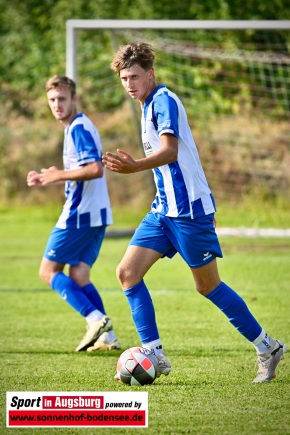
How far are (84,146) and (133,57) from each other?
1.47m

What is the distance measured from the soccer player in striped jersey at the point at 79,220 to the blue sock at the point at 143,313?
118cm

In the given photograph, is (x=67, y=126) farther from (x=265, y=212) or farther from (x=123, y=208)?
(x=123, y=208)

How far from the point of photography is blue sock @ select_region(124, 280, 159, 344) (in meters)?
5.54

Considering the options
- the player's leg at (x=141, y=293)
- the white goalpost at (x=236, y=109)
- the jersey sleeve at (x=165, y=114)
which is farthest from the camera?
the white goalpost at (x=236, y=109)

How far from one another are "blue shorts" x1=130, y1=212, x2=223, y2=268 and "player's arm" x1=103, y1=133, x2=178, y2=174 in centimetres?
44

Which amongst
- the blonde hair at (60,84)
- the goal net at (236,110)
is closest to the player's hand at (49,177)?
the blonde hair at (60,84)

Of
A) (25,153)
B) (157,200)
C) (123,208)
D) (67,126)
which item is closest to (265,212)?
(123,208)

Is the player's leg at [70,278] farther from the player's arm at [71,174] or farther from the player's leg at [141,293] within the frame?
the player's leg at [141,293]

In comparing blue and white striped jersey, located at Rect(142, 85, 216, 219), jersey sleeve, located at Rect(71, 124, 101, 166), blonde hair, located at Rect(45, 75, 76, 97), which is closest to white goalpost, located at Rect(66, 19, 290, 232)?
blonde hair, located at Rect(45, 75, 76, 97)

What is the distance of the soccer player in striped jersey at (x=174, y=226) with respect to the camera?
5402 millimetres

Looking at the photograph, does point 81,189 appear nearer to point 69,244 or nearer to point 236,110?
point 69,244

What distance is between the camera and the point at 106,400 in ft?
15.7

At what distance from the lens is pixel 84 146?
22.3 feet

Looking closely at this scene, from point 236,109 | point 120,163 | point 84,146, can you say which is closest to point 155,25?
point 236,109
